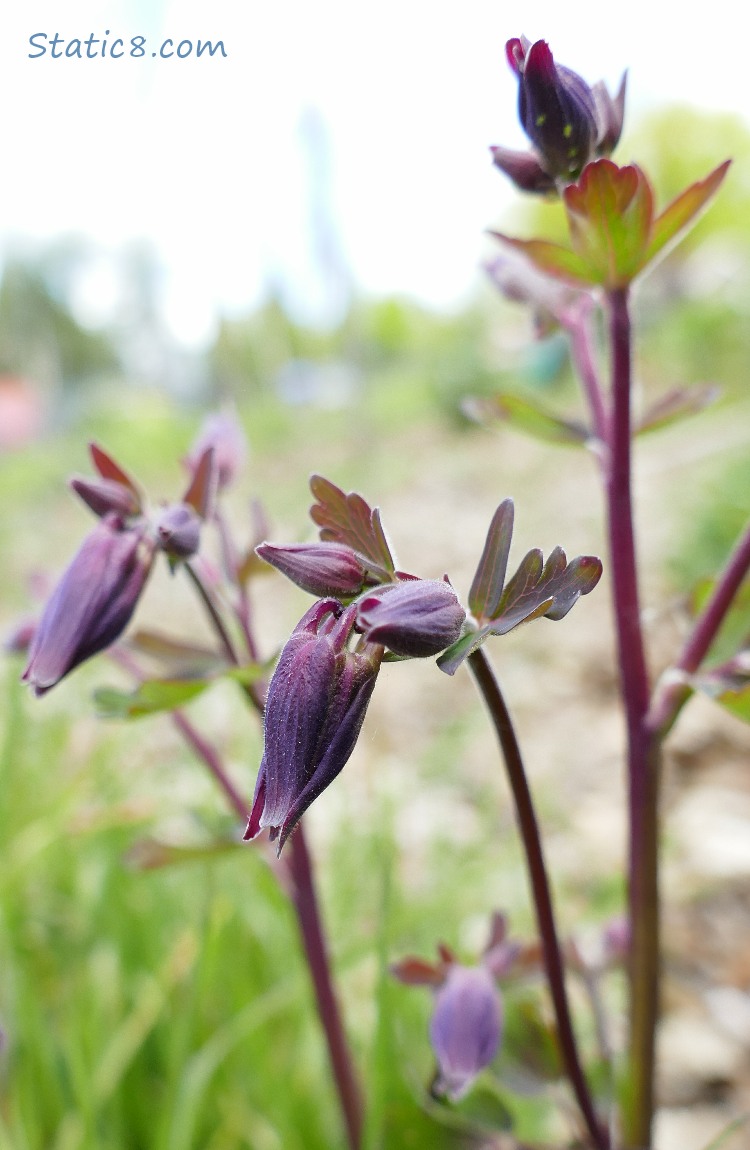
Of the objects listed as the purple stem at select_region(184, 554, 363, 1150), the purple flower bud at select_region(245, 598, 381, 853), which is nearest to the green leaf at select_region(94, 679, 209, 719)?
the purple stem at select_region(184, 554, 363, 1150)

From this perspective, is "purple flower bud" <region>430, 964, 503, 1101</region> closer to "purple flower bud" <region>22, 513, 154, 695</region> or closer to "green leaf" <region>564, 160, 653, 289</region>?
"purple flower bud" <region>22, 513, 154, 695</region>

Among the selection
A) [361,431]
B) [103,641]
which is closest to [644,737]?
[103,641]

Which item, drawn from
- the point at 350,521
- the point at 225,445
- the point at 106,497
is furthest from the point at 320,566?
the point at 225,445

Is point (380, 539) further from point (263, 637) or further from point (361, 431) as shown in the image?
point (361, 431)

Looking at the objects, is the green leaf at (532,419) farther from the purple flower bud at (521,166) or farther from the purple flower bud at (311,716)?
the purple flower bud at (311,716)

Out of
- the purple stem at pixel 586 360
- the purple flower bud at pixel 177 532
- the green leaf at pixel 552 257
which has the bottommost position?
the purple flower bud at pixel 177 532

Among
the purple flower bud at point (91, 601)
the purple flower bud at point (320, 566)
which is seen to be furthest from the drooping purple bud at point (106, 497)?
the purple flower bud at point (320, 566)
